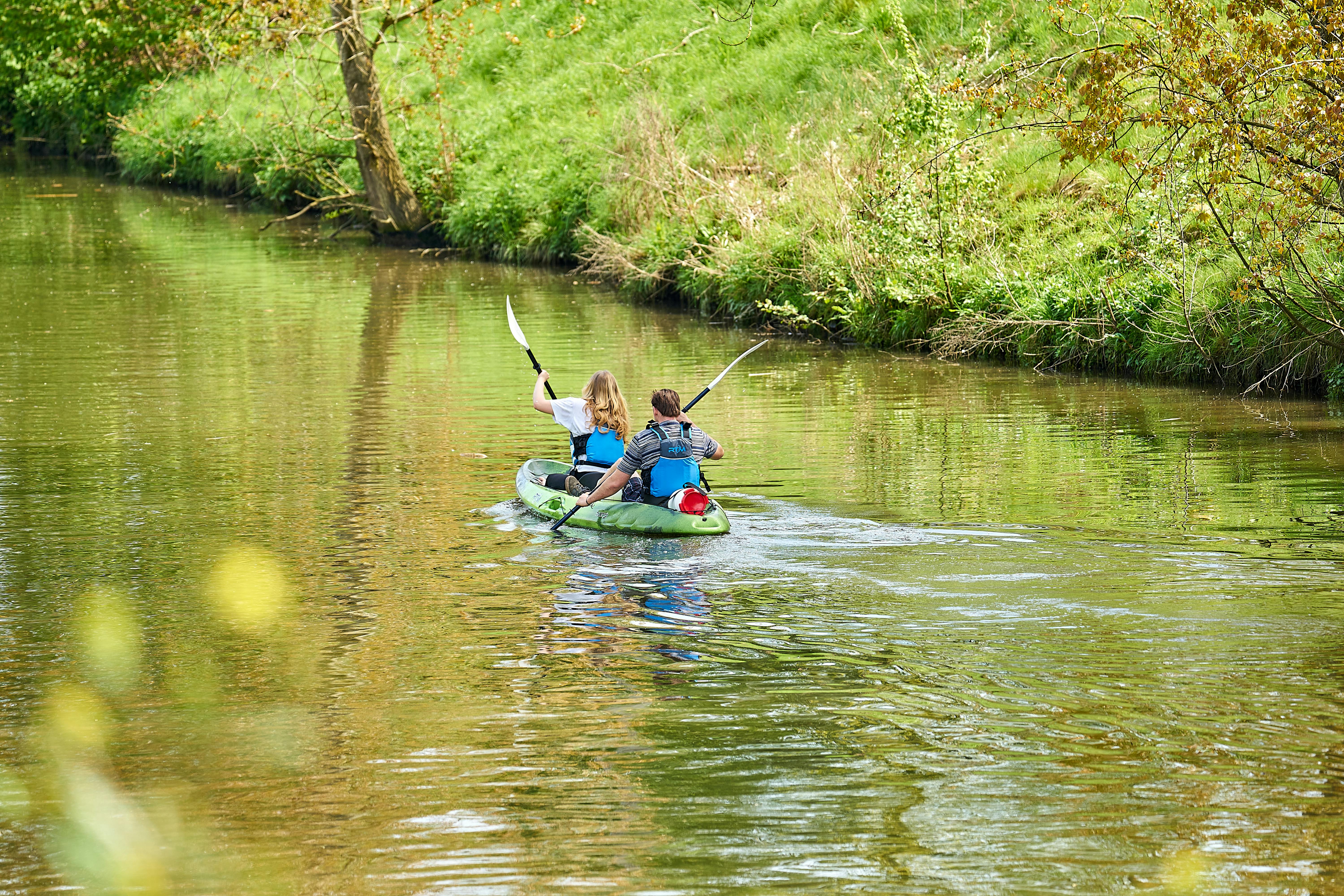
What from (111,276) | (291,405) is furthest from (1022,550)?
(111,276)

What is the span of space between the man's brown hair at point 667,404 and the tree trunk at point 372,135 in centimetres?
1832

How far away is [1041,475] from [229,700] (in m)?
7.12

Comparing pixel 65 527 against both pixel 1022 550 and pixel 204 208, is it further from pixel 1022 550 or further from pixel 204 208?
pixel 204 208

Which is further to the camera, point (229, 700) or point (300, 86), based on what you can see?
point (300, 86)

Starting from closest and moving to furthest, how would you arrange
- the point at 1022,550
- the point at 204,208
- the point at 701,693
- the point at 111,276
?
the point at 701,693
the point at 1022,550
the point at 111,276
the point at 204,208

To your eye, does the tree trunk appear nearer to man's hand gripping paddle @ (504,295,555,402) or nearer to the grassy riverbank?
the grassy riverbank

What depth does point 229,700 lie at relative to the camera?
817 cm

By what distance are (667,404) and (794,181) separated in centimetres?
1212

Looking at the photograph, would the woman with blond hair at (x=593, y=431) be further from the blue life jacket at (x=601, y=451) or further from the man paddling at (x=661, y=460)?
the man paddling at (x=661, y=460)

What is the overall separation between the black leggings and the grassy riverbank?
657cm

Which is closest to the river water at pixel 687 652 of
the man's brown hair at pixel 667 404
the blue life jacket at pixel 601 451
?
the blue life jacket at pixel 601 451

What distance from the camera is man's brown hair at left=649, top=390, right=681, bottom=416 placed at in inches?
458

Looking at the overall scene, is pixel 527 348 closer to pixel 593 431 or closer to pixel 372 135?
pixel 593 431

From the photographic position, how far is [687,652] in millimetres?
8758
